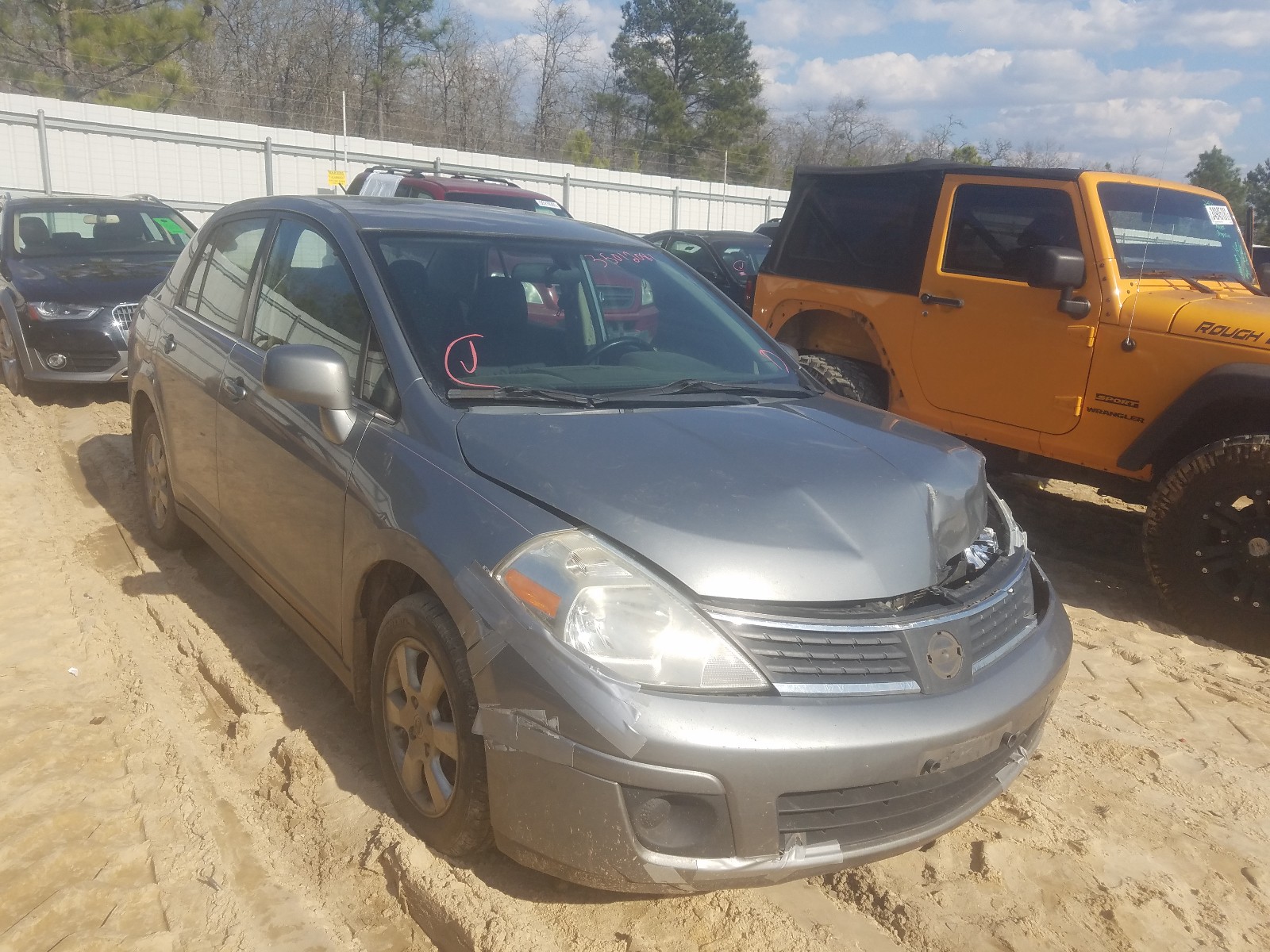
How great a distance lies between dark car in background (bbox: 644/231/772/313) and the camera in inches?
481

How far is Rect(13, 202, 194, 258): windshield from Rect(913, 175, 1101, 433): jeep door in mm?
6726

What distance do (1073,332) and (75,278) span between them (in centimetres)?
751

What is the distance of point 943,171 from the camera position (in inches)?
230

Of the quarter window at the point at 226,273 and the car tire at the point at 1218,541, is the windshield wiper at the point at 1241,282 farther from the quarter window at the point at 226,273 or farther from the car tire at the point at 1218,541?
the quarter window at the point at 226,273

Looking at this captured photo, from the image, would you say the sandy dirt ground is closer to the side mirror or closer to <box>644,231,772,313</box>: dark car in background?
the side mirror

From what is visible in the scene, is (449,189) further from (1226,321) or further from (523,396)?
(523,396)

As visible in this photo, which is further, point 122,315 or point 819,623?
point 122,315

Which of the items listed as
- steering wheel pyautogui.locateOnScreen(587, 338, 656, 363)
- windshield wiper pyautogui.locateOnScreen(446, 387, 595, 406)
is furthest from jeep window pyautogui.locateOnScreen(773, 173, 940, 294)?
windshield wiper pyautogui.locateOnScreen(446, 387, 595, 406)

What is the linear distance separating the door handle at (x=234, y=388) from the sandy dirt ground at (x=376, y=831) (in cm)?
100

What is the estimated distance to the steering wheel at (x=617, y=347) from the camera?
3.41 meters

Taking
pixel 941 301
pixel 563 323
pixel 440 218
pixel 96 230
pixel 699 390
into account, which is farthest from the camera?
pixel 96 230

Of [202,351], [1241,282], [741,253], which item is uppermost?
[1241,282]

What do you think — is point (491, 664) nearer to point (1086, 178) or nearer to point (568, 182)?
point (1086, 178)

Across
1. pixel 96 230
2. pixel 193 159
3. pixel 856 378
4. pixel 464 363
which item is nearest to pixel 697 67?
pixel 193 159
